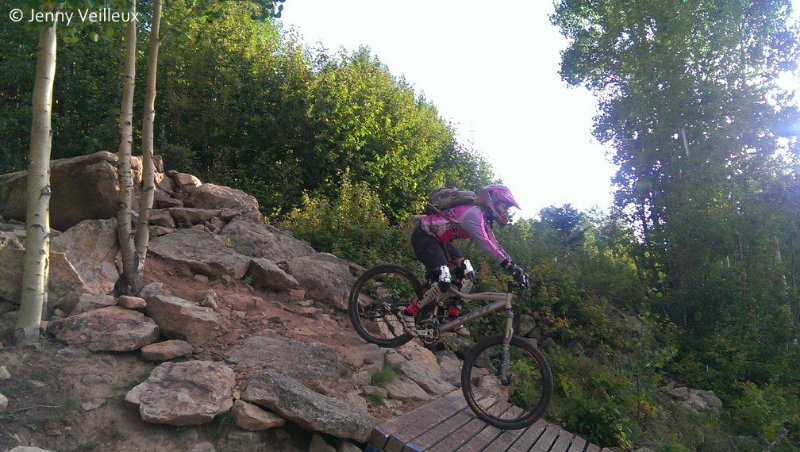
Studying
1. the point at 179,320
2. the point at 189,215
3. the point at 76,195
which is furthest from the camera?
the point at 189,215

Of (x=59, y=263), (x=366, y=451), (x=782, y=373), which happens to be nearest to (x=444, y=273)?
(x=366, y=451)

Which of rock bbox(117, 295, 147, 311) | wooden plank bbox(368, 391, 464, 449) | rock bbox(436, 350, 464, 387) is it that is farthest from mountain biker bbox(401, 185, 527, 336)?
rock bbox(117, 295, 147, 311)

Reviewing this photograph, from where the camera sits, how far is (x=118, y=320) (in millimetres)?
4223

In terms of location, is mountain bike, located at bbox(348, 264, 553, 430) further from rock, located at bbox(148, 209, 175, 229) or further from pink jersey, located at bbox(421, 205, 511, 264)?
rock, located at bbox(148, 209, 175, 229)

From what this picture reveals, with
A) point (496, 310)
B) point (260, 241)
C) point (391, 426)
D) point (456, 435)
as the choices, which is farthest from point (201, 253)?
point (456, 435)

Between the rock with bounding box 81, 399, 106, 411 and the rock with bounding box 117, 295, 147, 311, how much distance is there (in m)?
1.20

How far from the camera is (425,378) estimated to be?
5.23 metres

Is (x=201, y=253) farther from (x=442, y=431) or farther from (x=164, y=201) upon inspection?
(x=442, y=431)

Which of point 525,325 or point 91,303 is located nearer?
point 91,303

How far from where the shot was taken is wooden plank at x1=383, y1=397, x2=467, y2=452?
377 cm

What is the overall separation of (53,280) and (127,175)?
3.83 ft

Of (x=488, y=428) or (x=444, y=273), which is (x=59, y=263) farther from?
(x=488, y=428)

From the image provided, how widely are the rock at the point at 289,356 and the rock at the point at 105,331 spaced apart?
71cm

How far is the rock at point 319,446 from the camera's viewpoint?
11.9ft
